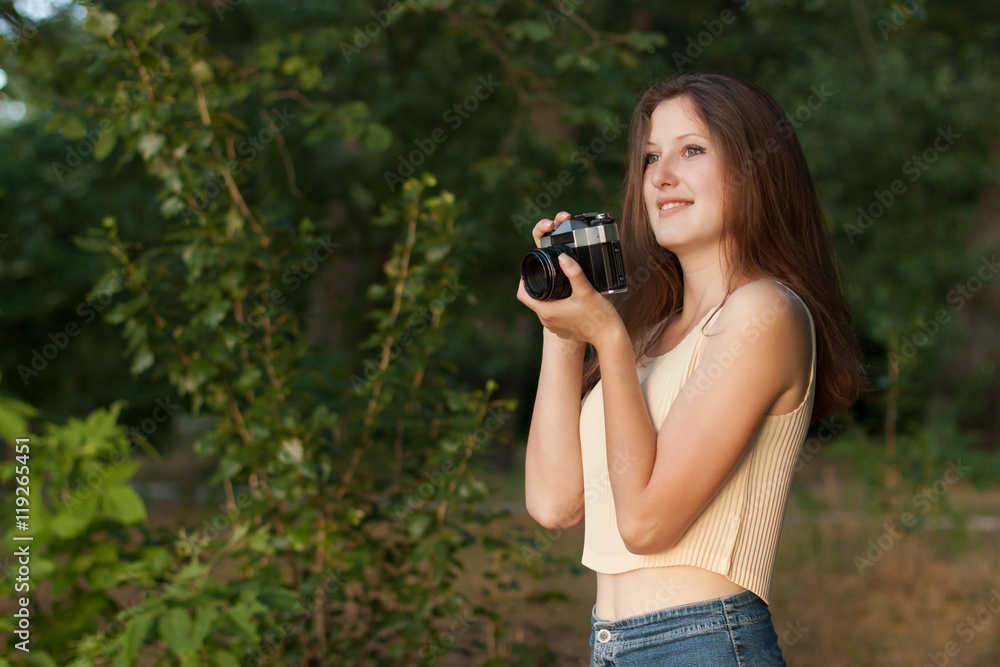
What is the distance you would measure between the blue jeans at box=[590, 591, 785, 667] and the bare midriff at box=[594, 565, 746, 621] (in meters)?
0.01

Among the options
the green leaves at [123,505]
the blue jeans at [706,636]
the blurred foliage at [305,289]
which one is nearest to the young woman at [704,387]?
the blue jeans at [706,636]

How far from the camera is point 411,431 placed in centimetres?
275

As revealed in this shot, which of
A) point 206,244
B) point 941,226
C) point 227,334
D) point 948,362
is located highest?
point 206,244

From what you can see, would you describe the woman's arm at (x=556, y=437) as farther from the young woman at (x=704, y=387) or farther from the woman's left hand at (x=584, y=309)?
the woman's left hand at (x=584, y=309)

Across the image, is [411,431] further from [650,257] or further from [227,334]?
[650,257]

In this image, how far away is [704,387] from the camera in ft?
4.31

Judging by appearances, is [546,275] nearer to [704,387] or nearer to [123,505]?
[704,387]

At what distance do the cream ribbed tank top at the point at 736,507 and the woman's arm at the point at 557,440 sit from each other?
7.3 inches

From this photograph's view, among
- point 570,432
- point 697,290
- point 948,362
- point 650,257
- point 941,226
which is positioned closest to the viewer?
point 697,290

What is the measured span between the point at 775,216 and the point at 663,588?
2.09 ft

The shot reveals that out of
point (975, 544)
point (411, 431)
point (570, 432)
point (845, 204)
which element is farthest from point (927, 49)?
point (570, 432)

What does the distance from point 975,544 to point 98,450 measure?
4.36 m

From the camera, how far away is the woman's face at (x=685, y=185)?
149 centimetres

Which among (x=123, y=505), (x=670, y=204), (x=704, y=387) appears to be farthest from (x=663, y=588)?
(x=123, y=505)
